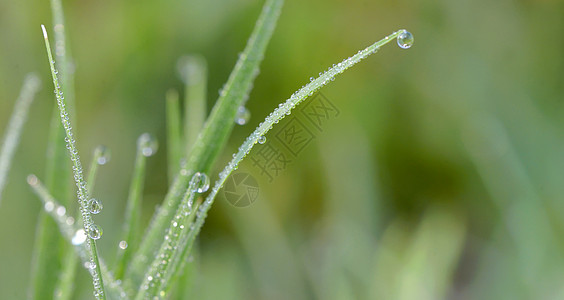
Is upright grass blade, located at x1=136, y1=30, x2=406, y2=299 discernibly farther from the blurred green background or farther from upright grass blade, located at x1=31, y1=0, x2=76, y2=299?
the blurred green background

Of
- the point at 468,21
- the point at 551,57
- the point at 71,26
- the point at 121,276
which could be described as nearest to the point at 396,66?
the point at 468,21

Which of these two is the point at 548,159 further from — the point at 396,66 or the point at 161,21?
the point at 161,21

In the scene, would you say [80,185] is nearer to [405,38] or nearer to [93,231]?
[93,231]

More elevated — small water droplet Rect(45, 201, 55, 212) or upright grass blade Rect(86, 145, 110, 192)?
small water droplet Rect(45, 201, 55, 212)

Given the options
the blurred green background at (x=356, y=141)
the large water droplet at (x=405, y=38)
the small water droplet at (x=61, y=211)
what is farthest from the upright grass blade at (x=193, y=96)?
the large water droplet at (x=405, y=38)

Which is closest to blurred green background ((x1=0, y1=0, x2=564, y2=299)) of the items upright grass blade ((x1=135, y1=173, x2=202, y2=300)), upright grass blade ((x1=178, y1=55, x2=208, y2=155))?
upright grass blade ((x1=178, y1=55, x2=208, y2=155))

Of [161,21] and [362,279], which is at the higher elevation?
[161,21]
